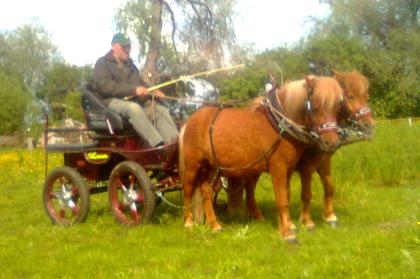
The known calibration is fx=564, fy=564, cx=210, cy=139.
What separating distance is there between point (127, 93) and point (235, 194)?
1.96 metres

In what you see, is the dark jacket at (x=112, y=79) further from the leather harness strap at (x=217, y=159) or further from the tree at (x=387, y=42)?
the tree at (x=387, y=42)

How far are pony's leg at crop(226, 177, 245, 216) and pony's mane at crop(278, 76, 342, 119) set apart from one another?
5.23 ft

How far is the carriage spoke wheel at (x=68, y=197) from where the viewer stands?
760 cm

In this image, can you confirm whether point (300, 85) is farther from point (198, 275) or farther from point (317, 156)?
point (198, 275)

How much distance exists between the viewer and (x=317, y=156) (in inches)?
257

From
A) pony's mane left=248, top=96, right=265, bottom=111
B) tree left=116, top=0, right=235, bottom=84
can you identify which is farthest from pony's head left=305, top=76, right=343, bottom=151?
tree left=116, top=0, right=235, bottom=84

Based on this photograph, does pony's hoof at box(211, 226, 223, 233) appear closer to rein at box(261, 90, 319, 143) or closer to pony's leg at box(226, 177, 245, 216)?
pony's leg at box(226, 177, 245, 216)

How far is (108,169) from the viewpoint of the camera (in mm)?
8125

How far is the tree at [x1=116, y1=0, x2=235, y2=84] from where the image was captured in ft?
75.4

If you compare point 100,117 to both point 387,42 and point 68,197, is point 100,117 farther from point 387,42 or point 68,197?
point 387,42

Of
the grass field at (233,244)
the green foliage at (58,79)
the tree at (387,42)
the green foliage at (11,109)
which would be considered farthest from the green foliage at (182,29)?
the green foliage at (58,79)

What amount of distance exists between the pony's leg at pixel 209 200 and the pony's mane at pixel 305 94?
4.95 feet

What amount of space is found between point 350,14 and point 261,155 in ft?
145

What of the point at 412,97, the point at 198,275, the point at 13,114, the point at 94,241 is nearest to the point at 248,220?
the point at 94,241
